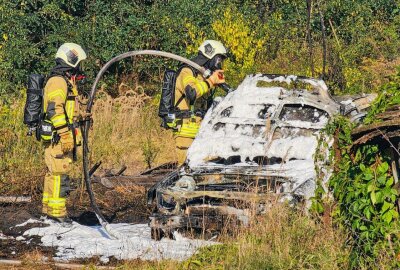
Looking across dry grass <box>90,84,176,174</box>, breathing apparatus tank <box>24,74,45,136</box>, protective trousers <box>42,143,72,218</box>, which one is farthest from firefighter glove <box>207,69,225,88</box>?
dry grass <box>90,84,176,174</box>

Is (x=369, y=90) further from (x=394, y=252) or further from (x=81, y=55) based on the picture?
(x=394, y=252)

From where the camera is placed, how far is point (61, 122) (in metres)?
11.4

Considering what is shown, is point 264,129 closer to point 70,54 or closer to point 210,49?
point 210,49

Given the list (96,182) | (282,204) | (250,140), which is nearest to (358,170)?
(282,204)

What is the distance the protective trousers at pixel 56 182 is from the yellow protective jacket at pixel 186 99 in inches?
63.9

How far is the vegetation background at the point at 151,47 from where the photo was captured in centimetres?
1598

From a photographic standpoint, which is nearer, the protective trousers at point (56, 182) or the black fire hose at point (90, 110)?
the black fire hose at point (90, 110)

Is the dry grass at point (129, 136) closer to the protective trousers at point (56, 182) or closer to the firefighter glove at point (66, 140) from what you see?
the protective trousers at point (56, 182)

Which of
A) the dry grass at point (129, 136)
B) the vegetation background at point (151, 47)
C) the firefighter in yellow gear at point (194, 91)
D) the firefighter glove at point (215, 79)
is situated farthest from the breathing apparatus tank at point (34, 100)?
the dry grass at point (129, 136)

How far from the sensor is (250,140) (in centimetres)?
1095

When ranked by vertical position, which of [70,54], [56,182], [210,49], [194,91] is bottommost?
[56,182]

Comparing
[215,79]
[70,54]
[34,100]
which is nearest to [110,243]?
[34,100]

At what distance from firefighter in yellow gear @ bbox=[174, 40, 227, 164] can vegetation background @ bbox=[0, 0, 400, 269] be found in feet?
8.26

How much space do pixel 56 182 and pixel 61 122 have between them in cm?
76
